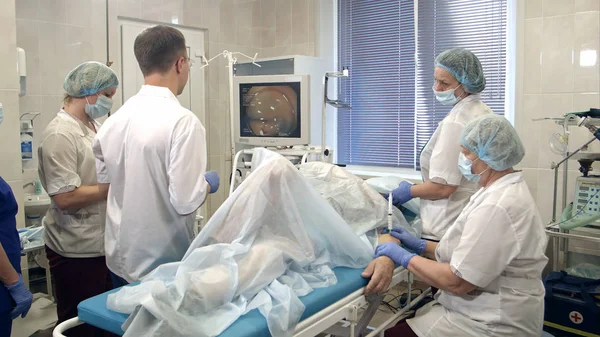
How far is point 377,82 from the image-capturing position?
14.3 ft

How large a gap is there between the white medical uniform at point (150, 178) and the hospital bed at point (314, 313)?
0.23 m

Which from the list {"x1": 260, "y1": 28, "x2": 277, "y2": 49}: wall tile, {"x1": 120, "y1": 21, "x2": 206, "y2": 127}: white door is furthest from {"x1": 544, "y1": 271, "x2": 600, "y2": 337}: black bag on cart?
{"x1": 260, "y1": 28, "x2": 277, "y2": 49}: wall tile

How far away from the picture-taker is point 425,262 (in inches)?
68.7

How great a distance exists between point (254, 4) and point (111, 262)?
357cm

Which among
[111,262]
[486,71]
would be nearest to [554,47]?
[486,71]

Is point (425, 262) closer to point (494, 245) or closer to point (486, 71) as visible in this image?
point (494, 245)

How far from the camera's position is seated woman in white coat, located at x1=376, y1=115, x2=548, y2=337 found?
1.58 metres

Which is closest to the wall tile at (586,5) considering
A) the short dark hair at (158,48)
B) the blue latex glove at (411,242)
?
the blue latex glove at (411,242)

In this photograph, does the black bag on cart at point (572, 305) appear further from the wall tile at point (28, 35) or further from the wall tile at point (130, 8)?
the wall tile at point (28, 35)

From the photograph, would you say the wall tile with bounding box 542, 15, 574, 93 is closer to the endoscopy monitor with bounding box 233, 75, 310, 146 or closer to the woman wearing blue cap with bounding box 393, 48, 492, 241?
the woman wearing blue cap with bounding box 393, 48, 492, 241

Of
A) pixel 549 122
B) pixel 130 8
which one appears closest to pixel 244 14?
pixel 130 8

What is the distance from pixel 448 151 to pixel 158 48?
1237 mm

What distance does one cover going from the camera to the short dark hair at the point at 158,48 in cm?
169

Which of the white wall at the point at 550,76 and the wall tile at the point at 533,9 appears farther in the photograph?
the wall tile at the point at 533,9
